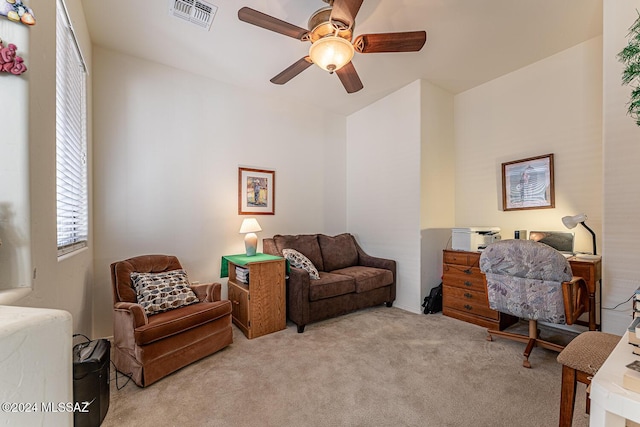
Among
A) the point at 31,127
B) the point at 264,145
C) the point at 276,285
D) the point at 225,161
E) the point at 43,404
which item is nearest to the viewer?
the point at 43,404

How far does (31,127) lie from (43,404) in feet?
3.44

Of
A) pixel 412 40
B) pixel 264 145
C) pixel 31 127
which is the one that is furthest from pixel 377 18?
pixel 31 127

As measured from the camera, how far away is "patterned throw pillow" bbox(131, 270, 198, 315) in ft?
7.11

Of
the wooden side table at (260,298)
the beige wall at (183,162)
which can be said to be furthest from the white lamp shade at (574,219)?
the beige wall at (183,162)

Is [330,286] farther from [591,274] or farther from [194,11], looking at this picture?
[194,11]

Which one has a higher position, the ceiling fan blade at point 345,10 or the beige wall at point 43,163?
the ceiling fan blade at point 345,10

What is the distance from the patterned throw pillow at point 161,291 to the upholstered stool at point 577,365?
251cm

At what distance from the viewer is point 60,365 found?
504 mm

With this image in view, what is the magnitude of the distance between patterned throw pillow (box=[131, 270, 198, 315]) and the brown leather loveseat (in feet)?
3.36

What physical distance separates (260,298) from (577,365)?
2.31m

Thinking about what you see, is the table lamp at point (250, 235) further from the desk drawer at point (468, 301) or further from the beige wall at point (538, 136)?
the beige wall at point (538, 136)

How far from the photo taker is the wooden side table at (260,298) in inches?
105

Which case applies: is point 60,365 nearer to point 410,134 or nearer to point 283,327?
point 283,327

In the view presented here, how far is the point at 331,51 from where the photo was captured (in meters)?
1.89
